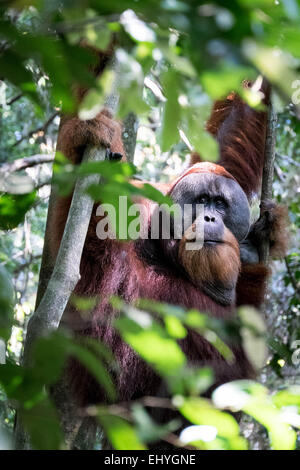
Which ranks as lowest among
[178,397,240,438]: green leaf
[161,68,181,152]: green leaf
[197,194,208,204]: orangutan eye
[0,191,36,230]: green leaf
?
[178,397,240,438]: green leaf

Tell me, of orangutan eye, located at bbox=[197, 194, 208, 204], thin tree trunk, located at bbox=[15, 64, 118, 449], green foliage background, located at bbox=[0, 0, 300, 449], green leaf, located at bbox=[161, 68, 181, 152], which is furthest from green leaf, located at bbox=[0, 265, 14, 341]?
orangutan eye, located at bbox=[197, 194, 208, 204]

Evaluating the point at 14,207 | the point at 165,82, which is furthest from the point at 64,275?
the point at 165,82

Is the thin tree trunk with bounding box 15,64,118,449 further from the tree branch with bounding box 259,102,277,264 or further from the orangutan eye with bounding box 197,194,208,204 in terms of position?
the tree branch with bounding box 259,102,277,264

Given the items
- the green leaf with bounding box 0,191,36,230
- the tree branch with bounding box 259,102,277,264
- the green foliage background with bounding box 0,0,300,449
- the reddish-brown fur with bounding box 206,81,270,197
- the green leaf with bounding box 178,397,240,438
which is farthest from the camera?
the reddish-brown fur with bounding box 206,81,270,197

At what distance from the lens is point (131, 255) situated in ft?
11.5

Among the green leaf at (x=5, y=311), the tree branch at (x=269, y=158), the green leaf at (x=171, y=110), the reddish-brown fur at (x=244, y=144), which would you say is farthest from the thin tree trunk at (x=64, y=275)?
the reddish-brown fur at (x=244, y=144)

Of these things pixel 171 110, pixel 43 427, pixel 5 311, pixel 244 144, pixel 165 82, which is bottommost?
pixel 43 427

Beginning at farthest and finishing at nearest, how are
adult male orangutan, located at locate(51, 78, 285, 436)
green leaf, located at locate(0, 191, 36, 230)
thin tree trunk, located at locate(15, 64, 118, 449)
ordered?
adult male orangutan, located at locate(51, 78, 285, 436) → thin tree trunk, located at locate(15, 64, 118, 449) → green leaf, located at locate(0, 191, 36, 230)

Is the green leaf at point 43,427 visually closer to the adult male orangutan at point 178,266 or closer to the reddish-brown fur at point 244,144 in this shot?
the adult male orangutan at point 178,266

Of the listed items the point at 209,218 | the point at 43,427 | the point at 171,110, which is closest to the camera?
the point at 43,427

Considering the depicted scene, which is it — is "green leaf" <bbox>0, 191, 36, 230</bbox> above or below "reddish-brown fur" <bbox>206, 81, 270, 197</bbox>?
below

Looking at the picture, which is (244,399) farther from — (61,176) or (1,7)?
(1,7)

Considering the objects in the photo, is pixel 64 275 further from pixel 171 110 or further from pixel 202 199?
pixel 202 199
